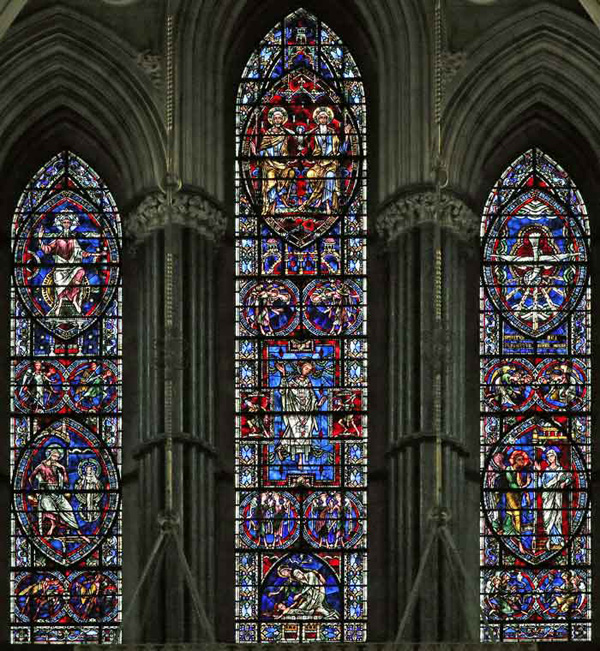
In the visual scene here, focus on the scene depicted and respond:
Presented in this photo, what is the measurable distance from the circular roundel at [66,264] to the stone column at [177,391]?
25.4 inches

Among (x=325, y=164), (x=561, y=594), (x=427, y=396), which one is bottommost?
(x=561, y=594)

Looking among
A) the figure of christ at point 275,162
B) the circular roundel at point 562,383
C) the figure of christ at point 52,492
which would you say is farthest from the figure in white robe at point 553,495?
the figure of christ at point 52,492

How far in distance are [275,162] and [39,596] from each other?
532cm

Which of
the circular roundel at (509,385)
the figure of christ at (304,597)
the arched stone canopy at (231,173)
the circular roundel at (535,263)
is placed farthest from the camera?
the circular roundel at (535,263)

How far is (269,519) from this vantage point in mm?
42625

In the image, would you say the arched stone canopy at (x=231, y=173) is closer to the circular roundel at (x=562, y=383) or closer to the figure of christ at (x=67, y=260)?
the figure of christ at (x=67, y=260)

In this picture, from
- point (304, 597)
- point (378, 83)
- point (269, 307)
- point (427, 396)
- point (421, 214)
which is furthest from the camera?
point (378, 83)

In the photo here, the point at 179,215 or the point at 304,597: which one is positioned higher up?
the point at 179,215

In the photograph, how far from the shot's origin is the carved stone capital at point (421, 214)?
42.6m

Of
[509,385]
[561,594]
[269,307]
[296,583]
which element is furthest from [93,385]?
[561,594]

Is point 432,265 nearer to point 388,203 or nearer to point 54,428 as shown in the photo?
point 388,203

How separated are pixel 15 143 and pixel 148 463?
3.90 meters

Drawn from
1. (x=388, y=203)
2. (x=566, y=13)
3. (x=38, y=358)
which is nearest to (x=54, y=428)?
(x=38, y=358)

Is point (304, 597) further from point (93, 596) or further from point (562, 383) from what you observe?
point (562, 383)
